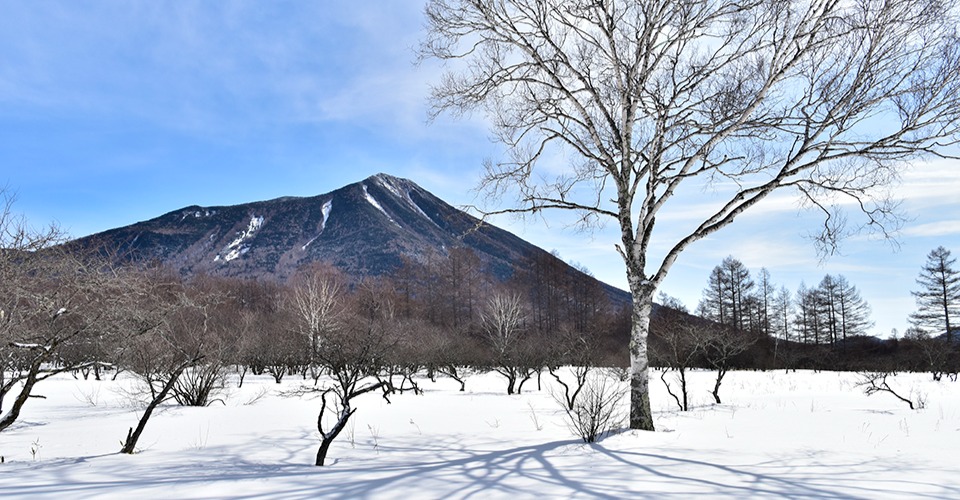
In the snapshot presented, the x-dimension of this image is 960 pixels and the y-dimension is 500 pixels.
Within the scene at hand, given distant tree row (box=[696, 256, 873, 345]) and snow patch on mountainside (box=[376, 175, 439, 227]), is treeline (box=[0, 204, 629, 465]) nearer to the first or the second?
distant tree row (box=[696, 256, 873, 345])

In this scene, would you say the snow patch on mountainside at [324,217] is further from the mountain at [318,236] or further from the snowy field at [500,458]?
the snowy field at [500,458]

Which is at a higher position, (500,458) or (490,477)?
(490,477)

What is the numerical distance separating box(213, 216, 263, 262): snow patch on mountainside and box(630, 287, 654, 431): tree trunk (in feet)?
421

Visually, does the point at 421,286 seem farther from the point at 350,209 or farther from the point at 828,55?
the point at 350,209

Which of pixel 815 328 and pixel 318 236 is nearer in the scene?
pixel 815 328

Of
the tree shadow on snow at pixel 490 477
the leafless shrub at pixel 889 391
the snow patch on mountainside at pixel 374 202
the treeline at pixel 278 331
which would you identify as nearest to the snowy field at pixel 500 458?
the tree shadow on snow at pixel 490 477

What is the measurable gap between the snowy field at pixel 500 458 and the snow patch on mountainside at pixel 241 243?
120 m

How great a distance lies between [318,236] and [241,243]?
873 inches

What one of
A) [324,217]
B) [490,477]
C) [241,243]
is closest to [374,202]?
[324,217]

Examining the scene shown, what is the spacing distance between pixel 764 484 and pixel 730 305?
47480 millimetres

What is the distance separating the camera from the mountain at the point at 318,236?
107438 mm

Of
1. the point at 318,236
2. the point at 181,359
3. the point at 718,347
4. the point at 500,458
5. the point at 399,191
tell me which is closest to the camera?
the point at 500,458

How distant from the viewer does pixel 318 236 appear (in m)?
127

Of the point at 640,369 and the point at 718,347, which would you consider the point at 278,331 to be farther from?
the point at 640,369
